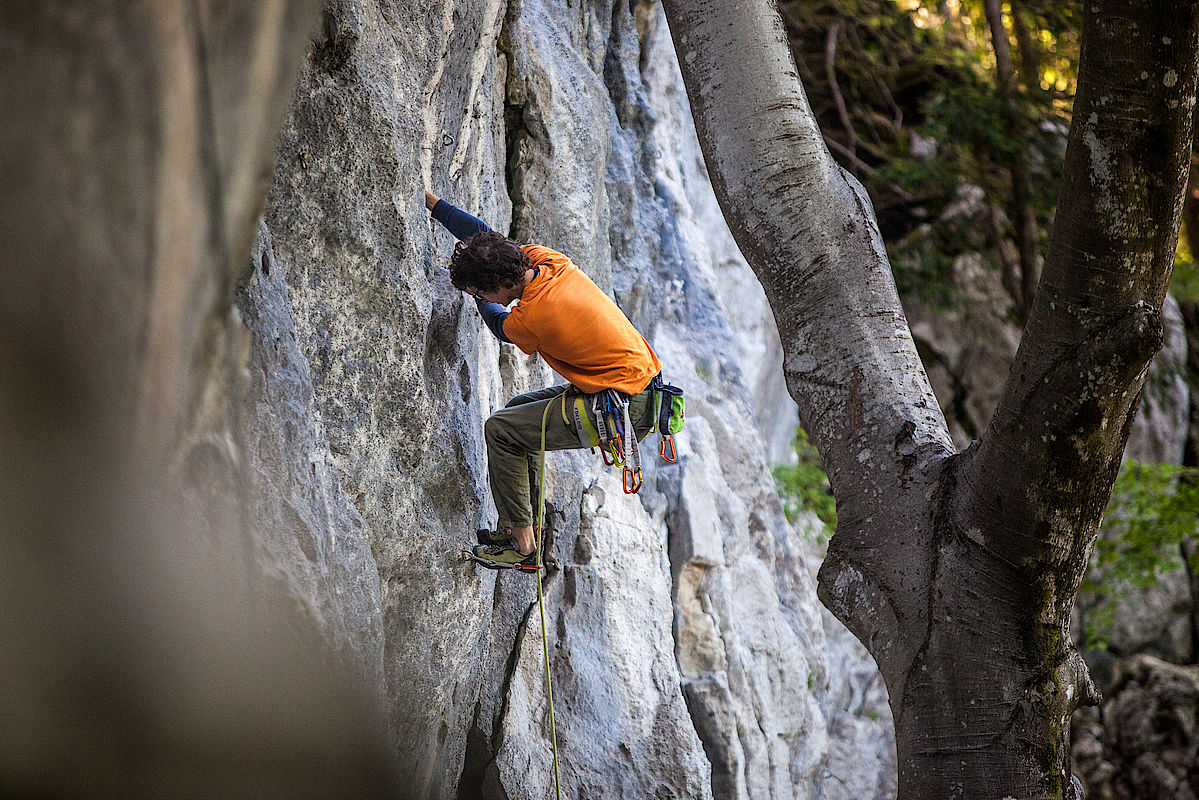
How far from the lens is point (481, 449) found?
12.7ft

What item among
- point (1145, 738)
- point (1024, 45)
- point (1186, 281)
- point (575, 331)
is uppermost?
point (1024, 45)

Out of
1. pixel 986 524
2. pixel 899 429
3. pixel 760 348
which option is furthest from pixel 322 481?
pixel 760 348

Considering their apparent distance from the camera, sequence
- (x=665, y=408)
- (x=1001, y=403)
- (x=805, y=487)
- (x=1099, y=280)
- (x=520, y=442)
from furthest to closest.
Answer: (x=805, y=487) → (x=665, y=408) → (x=520, y=442) → (x=1001, y=403) → (x=1099, y=280)

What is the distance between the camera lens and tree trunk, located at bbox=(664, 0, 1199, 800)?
1938mm

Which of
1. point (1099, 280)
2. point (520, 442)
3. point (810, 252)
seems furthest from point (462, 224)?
point (1099, 280)

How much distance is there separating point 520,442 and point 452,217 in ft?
3.18

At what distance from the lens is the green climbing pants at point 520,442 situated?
3.67 m

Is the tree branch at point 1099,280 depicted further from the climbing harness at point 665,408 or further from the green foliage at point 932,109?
the green foliage at point 932,109

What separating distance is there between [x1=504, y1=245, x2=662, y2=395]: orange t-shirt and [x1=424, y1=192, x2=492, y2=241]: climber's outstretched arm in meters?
0.30

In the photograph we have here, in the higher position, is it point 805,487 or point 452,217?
point 452,217

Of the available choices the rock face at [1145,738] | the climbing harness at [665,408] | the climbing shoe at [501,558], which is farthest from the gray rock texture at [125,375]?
the rock face at [1145,738]

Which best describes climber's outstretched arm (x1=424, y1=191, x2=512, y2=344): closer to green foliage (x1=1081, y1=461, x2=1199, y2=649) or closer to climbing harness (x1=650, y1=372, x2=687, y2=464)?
climbing harness (x1=650, y1=372, x2=687, y2=464)

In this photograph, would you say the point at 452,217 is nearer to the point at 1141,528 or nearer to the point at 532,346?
the point at 532,346

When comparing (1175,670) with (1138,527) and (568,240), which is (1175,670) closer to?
(1138,527)
